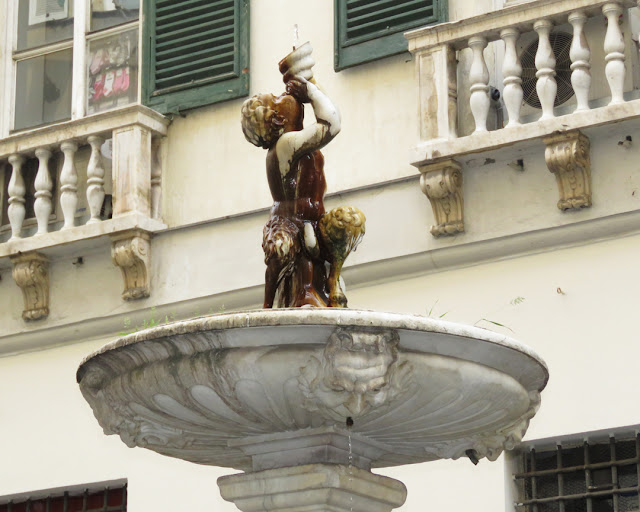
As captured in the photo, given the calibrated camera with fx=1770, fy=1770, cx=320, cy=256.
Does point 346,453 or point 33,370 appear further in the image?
point 33,370

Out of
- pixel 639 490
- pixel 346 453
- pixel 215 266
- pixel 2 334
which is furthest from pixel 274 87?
pixel 346 453

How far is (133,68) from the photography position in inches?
517

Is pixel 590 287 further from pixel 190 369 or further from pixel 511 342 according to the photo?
pixel 190 369

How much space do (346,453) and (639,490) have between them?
9.55 feet

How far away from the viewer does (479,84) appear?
10.9 metres

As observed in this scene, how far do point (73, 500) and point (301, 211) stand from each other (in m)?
5.28

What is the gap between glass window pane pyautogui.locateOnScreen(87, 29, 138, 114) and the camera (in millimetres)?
13117

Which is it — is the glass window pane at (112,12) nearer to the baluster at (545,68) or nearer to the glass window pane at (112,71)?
the glass window pane at (112,71)

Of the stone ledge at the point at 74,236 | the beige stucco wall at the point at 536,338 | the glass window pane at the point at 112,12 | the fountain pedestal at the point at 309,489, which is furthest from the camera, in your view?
the glass window pane at the point at 112,12

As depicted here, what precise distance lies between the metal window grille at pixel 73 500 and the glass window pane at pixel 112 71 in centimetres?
283

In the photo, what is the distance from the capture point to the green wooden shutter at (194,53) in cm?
1238

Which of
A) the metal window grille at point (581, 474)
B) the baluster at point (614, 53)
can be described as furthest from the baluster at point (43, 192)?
the baluster at point (614, 53)

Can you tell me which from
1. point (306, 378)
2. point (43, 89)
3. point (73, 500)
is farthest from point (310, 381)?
point (43, 89)

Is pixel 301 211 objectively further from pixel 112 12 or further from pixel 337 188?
pixel 112 12
